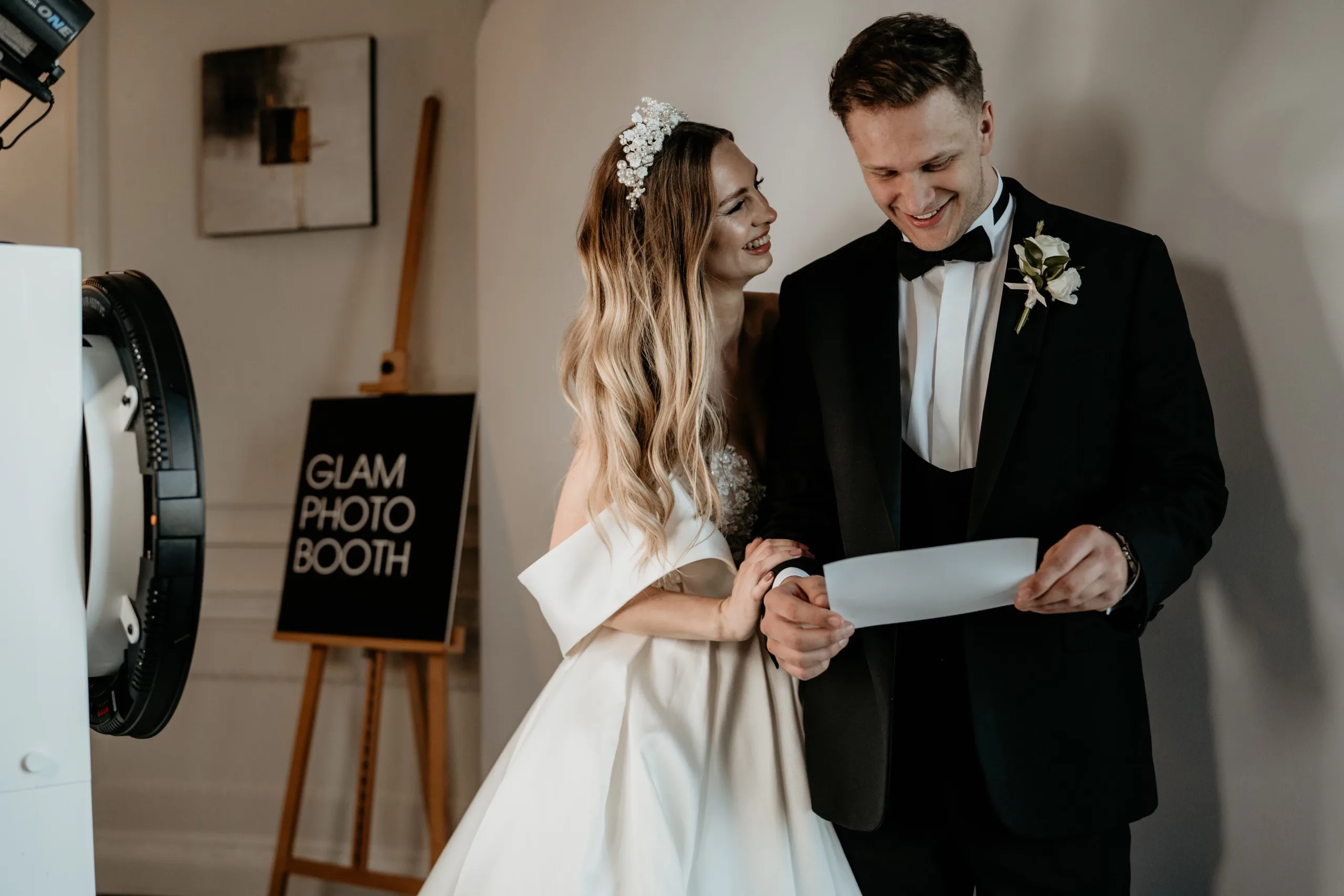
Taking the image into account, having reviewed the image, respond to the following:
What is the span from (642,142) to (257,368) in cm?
212

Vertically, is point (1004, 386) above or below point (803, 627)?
above

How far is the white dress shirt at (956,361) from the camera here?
1.54 m

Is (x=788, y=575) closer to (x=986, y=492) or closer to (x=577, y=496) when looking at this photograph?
(x=986, y=492)

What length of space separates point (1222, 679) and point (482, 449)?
192cm

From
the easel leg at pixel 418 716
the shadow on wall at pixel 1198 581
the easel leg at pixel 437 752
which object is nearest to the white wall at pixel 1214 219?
the shadow on wall at pixel 1198 581

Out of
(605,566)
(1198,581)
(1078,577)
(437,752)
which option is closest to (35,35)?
(605,566)

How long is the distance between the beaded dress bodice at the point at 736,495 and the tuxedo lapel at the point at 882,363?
0.39m

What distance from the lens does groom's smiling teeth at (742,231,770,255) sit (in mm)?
1835

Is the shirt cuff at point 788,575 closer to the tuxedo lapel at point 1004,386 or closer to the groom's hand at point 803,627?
the groom's hand at point 803,627

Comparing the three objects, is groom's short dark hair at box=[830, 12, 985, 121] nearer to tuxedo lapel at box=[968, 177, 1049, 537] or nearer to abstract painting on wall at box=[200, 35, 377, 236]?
tuxedo lapel at box=[968, 177, 1049, 537]

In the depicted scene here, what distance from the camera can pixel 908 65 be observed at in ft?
4.71

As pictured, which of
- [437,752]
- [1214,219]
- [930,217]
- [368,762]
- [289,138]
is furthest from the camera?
[289,138]

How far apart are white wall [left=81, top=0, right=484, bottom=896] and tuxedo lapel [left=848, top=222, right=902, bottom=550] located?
1879mm

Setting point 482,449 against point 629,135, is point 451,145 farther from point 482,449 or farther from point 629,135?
point 629,135
